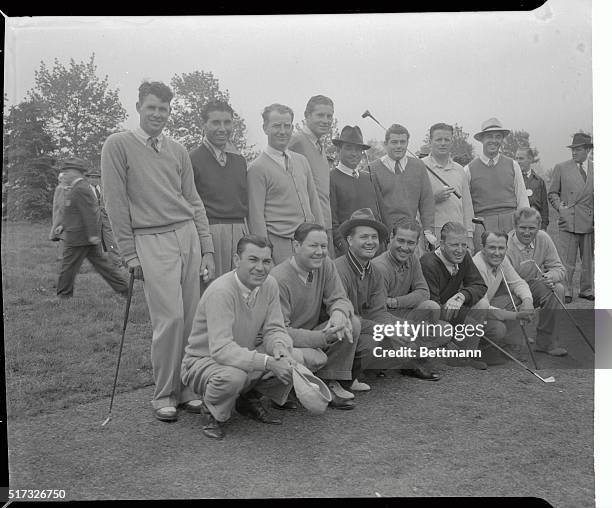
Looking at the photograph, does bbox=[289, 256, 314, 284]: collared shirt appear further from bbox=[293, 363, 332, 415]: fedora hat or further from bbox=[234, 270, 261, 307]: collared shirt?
bbox=[293, 363, 332, 415]: fedora hat

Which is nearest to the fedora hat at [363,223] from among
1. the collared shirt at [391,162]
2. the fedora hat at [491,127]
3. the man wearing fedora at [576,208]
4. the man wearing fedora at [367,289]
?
the man wearing fedora at [367,289]

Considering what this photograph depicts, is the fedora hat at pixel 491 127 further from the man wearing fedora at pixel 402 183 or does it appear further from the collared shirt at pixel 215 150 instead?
the collared shirt at pixel 215 150

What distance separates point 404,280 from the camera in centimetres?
315

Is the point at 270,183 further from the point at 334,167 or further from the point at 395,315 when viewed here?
the point at 395,315

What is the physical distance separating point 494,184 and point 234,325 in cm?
135

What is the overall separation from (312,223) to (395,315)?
1.86 ft

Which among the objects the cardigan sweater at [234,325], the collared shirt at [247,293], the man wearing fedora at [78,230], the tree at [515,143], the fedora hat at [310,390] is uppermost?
the tree at [515,143]

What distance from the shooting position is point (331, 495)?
10.1 ft

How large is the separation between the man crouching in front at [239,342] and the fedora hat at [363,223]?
13.8 inches

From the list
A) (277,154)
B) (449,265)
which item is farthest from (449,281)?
(277,154)

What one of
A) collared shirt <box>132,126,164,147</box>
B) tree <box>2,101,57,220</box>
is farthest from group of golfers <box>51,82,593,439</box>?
tree <box>2,101,57,220</box>

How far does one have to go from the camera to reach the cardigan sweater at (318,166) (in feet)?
10.2

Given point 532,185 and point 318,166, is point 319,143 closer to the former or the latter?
point 318,166

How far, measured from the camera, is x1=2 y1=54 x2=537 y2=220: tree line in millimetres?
3049
